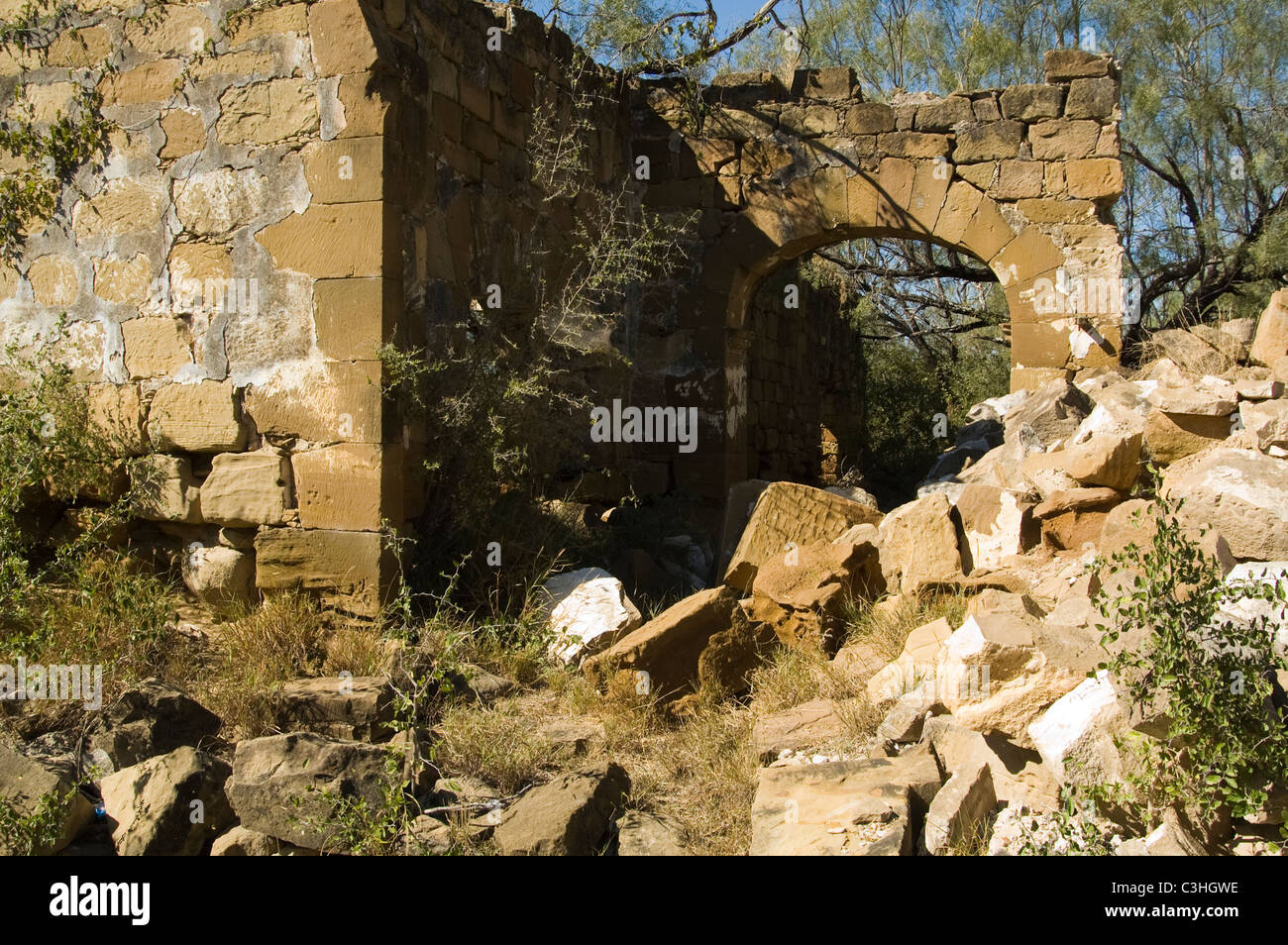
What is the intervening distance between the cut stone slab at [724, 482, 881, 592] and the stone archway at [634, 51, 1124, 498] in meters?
2.23

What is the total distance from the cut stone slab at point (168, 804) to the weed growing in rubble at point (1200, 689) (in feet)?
8.74

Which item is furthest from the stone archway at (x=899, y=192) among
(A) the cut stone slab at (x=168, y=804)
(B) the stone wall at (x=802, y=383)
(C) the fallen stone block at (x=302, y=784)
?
(A) the cut stone slab at (x=168, y=804)

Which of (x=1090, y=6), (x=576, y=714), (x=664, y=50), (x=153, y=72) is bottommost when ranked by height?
(x=576, y=714)

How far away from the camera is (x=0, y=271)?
5.06 m

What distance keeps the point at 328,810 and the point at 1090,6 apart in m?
11.3

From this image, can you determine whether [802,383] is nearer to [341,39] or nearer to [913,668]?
[341,39]

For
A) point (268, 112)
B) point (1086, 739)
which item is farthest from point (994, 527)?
point (268, 112)

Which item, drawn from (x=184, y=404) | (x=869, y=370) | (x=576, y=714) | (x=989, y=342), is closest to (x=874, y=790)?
(x=576, y=714)

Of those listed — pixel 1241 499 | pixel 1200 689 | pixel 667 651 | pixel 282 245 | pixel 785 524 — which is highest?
pixel 282 245

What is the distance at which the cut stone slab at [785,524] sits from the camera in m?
5.15

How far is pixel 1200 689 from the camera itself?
112 inches

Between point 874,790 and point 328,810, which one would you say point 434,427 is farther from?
point 874,790

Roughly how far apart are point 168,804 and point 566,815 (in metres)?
1.19

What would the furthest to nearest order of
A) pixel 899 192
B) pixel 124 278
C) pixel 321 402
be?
pixel 899 192 → pixel 124 278 → pixel 321 402
